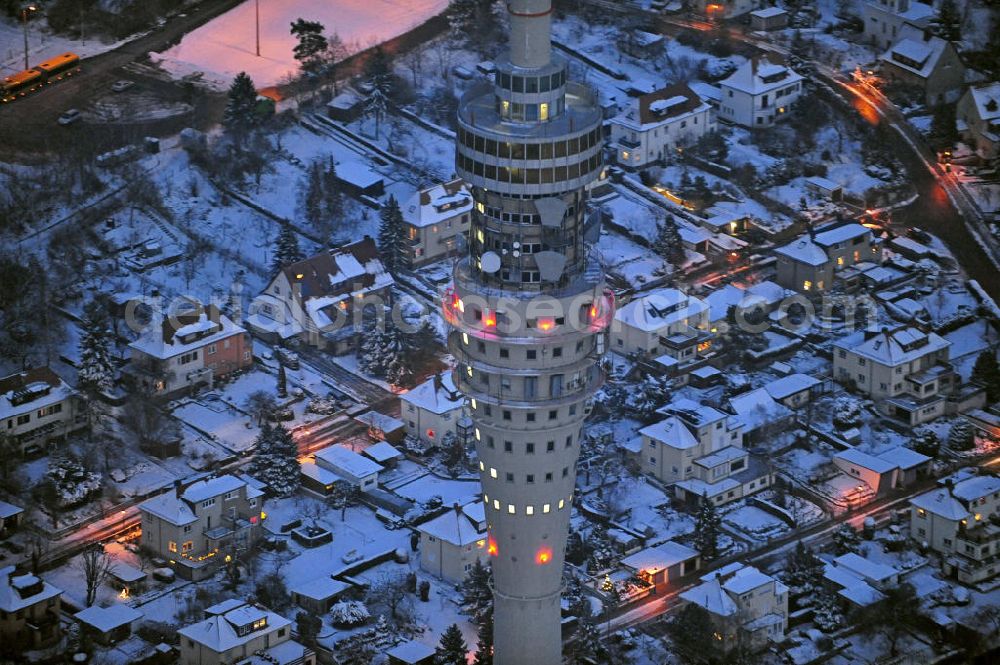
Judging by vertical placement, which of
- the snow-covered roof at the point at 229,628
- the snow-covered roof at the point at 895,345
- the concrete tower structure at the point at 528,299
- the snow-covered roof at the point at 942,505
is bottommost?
the snow-covered roof at the point at 229,628

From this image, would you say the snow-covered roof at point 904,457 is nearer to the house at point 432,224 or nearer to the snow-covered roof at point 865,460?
the snow-covered roof at point 865,460

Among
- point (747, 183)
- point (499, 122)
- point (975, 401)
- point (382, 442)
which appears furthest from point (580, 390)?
point (747, 183)

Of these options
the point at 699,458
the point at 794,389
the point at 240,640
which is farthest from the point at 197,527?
the point at 794,389

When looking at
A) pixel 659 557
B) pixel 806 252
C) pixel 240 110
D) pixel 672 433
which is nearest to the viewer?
pixel 659 557

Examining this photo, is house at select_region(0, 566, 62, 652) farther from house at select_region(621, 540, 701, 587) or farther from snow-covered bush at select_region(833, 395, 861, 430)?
snow-covered bush at select_region(833, 395, 861, 430)

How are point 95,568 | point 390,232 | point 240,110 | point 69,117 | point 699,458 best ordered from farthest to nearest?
point 69,117 < point 240,110 < point 390,232 < point 699,458 < point 95,568

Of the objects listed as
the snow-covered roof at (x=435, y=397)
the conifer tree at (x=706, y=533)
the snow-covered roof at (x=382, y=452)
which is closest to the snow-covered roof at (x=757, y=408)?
the conifer tree at (x=706, y=533)

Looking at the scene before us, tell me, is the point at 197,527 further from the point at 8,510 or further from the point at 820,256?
the point at 820,256
